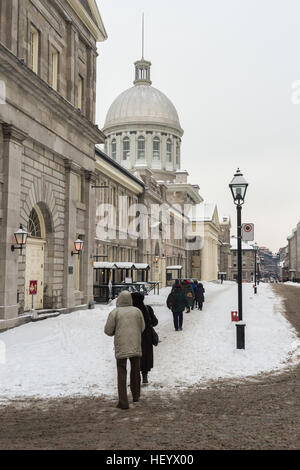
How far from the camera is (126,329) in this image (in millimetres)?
7723

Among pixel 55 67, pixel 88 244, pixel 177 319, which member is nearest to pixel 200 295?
pixel 88 244

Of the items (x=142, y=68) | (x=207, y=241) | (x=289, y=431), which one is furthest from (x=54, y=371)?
(x=142, y=68)

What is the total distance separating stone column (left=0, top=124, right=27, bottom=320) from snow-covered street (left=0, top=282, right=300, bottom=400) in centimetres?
91

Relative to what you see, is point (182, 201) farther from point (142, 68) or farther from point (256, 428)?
point (256, 428)

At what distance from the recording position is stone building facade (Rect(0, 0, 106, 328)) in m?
14.6

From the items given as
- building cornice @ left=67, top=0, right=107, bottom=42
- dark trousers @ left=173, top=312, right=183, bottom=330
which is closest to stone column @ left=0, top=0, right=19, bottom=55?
building cornice @ left=67, top=0, right=107, bottom=42

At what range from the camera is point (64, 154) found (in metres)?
18.9

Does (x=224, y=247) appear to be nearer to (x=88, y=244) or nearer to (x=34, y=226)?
(x=88, y=244)

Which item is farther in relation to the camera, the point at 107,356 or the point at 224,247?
the point at 224,247

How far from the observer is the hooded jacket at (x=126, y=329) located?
7652 millimetres

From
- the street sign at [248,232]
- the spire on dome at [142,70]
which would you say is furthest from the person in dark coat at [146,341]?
the spire on dome at [142,70]

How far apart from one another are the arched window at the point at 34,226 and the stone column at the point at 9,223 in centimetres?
231

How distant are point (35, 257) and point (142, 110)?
6210 cm
